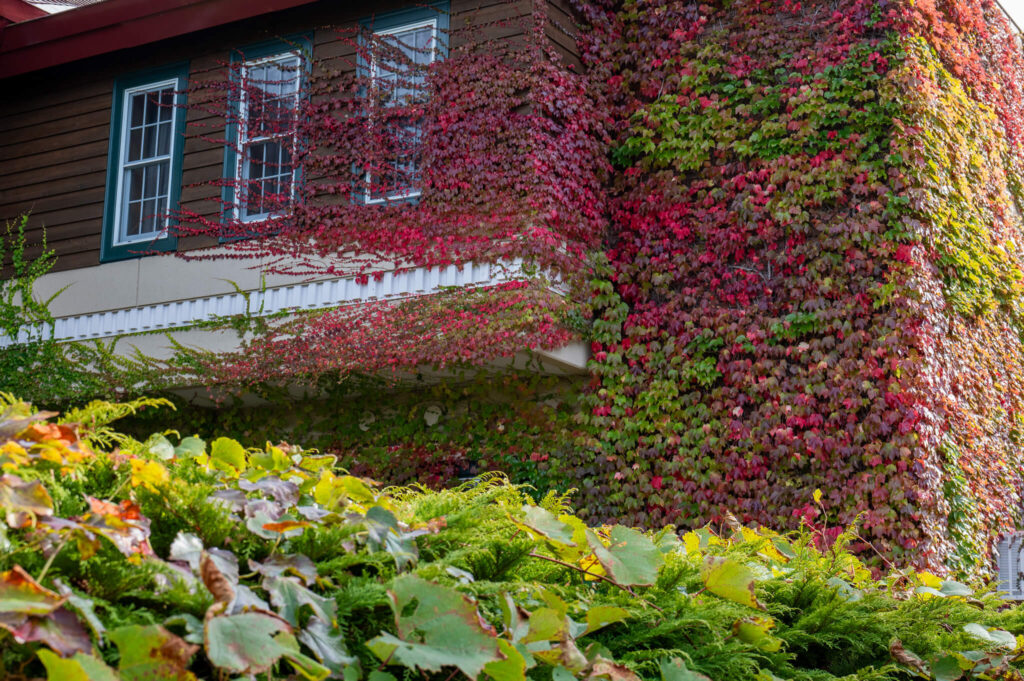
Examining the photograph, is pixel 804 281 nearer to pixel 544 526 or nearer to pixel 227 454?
pixel 544 526

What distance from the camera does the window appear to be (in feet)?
29.4

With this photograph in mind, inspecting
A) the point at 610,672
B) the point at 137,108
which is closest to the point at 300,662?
the point at 610,672

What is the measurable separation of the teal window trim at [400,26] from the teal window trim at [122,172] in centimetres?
210

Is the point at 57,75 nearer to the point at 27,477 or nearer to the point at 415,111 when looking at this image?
the point at 415,111

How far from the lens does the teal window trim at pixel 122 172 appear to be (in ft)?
33.0

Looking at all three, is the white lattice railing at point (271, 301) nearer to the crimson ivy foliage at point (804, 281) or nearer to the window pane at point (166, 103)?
the crimson ivy foliage at point (804, 281)

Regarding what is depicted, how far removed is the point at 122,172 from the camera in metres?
10.6

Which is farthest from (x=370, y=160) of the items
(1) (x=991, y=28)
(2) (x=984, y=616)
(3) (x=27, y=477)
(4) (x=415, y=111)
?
(3) (x=27, y=477)

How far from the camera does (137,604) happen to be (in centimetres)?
151

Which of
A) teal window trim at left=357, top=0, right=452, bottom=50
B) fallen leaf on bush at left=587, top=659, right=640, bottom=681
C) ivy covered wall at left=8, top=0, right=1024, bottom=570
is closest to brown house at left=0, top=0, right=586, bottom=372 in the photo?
teal window trim at left=357, top=0, right=452, bottom=50

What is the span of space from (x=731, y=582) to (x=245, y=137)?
28.4 ft

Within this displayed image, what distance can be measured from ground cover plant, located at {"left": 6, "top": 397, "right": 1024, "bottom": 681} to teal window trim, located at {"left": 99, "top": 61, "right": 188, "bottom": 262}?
8183 mm

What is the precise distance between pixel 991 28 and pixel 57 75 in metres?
9.66

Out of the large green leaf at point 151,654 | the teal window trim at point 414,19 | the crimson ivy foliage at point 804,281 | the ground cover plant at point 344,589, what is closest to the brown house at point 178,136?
the teal window trim at point 414,19
